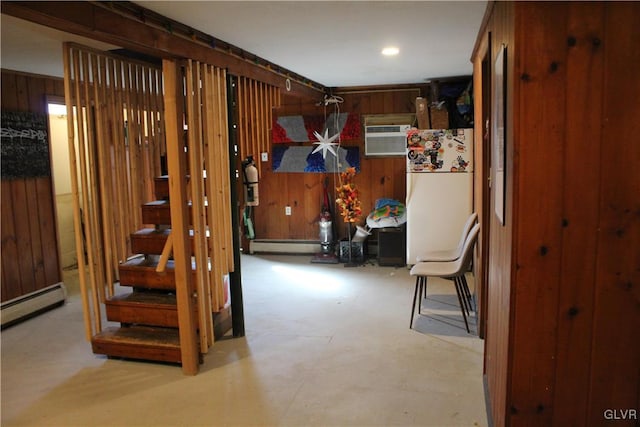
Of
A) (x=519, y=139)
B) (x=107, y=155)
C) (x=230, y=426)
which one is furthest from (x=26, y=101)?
(x=519, y=139)

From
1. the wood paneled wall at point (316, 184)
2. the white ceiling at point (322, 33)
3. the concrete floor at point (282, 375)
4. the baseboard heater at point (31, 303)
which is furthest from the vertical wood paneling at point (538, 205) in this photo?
the wood paneled wall at point (316, 184)

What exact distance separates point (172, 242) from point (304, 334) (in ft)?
4.28

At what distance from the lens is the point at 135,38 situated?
2604 millimetres

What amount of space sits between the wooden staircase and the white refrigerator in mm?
2674

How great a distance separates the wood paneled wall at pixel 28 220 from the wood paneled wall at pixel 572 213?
4.33 meters

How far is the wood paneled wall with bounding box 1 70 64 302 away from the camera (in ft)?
14.4

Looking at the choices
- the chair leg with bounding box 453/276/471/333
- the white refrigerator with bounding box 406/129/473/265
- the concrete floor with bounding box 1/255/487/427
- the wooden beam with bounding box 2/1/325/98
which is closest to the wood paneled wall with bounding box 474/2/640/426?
the concrete floor with bounding box 1/255/487/427

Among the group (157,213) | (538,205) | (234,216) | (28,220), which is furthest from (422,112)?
(28,220)

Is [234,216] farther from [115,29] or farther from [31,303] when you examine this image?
[31,303]

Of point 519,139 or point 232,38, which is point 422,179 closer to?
point 232,38

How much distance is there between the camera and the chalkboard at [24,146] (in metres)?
4.38

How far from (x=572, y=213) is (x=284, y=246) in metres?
5.33

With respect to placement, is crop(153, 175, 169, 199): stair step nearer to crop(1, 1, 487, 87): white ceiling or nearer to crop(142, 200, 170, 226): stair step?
crop(142, 200, 170, 226): stair step

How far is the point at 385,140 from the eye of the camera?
20.6 feet
